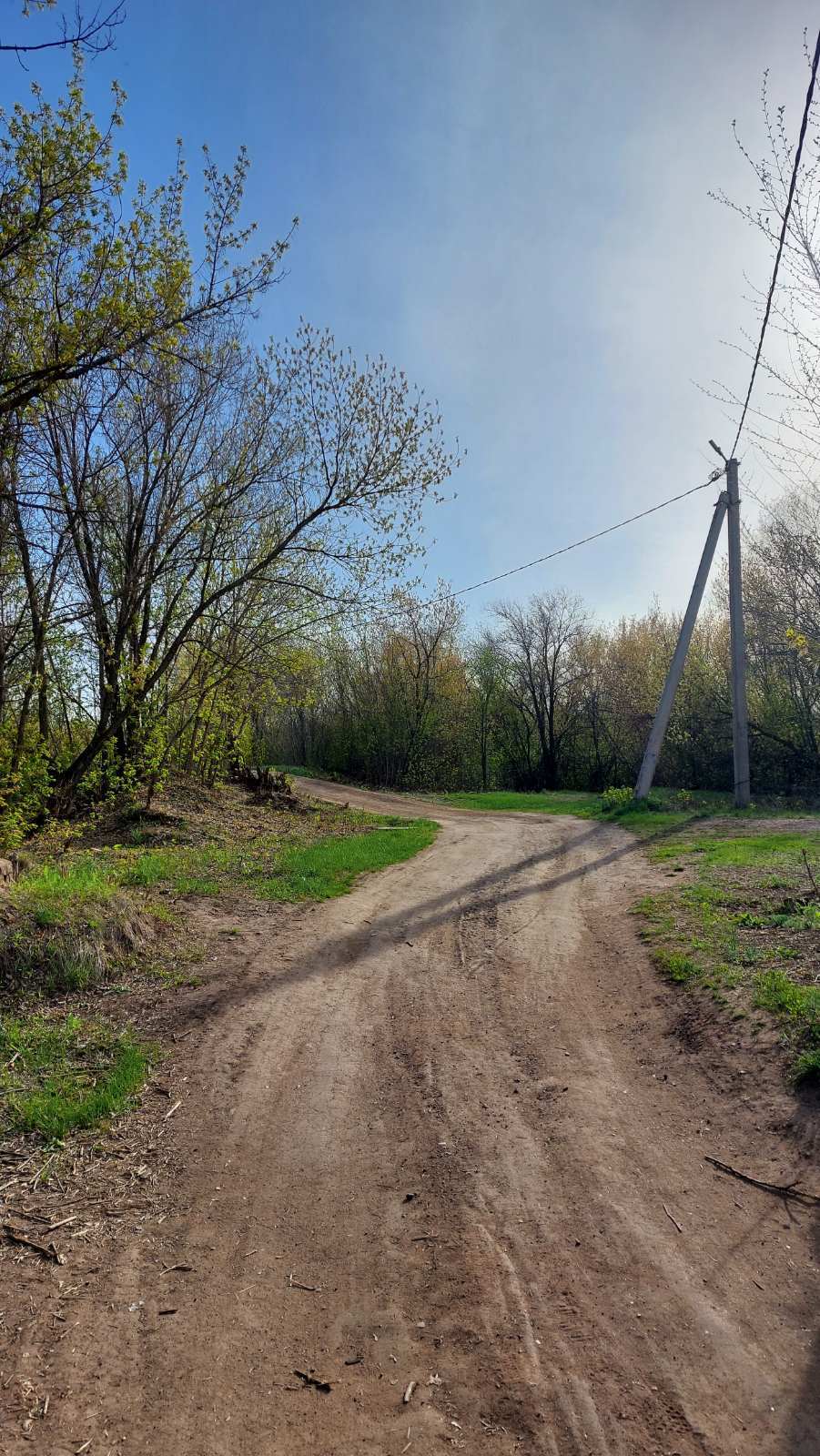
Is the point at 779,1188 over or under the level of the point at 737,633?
under

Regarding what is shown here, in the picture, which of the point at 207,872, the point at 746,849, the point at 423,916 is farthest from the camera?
the point at 746,849

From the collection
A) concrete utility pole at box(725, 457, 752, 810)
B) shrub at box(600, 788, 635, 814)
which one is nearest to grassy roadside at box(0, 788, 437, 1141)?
shrub at box(600, 788, 635, 814)

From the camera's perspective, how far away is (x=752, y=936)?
22.4 feet

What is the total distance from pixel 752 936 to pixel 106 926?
576 centimetres

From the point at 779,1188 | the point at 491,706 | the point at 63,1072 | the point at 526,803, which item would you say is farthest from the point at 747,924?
the point at 491,706

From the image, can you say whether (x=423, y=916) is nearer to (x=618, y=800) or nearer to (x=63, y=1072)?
(x=63, y=1072)

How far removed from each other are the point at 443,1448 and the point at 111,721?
1041cm

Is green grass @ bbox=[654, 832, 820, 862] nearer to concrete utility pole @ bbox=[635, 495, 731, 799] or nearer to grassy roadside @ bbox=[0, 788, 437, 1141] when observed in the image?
concrete utility pole @ bbox=[635, 495, 731, 799]

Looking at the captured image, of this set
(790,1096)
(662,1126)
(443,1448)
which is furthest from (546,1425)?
(790,1096)

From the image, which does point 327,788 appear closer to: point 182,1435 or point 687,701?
point 687,701

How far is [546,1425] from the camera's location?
2447 millimetres

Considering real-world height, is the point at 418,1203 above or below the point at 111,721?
below

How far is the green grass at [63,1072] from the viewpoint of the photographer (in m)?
4.29

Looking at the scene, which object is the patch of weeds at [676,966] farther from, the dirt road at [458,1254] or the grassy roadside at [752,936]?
the dirt road at [458,1254]
